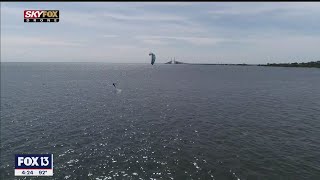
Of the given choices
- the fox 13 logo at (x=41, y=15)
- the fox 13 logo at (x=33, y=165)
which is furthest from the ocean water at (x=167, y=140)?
the fox 13 logo at (x=41, y=15)

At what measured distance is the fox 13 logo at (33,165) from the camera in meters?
30.6

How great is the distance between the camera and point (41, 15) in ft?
103

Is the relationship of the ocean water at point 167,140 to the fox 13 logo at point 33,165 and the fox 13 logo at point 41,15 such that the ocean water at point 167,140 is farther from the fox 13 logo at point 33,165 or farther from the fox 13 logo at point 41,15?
the fox 13 logo at point 41,15

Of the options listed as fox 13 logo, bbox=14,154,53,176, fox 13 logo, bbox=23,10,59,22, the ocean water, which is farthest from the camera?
the ocean water

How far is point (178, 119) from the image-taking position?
64.8 m

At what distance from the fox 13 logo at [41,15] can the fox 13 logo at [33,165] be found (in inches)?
681

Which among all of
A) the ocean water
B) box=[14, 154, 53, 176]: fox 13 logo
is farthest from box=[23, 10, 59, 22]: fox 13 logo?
the ocean water

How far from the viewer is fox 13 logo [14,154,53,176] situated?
100ft

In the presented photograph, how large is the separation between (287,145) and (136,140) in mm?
28630

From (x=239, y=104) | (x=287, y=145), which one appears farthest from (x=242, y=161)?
(x=239, y=104)

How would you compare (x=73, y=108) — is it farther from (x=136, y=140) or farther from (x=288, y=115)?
(x=288, y=115)

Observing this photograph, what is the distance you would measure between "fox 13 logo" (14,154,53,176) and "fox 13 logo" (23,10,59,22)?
1729 cm

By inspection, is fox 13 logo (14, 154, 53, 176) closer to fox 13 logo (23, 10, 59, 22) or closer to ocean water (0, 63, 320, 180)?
ocean water (0, 63, 320, 180)

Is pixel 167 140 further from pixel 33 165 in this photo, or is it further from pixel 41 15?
pixel 41 15
